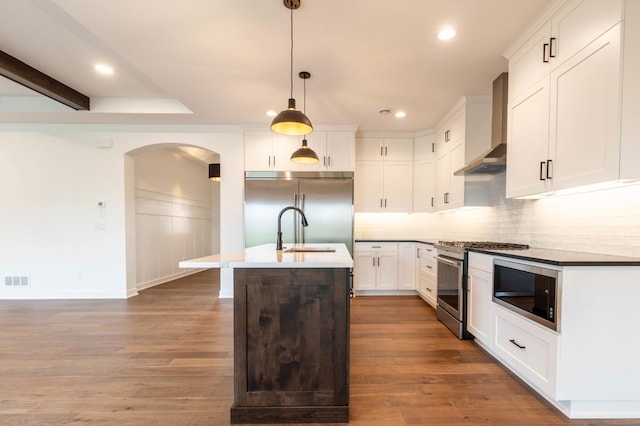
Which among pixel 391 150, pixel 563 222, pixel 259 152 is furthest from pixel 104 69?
pixel 563 222

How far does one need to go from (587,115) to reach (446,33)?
1148 millimetres

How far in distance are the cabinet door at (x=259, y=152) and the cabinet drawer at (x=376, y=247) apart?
1.84 m

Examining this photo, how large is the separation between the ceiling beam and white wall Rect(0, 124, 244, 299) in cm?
72

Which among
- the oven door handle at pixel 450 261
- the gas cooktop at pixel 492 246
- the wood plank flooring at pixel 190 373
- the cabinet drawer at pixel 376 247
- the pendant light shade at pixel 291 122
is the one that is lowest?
the wood plank flooring at pixel 190 373

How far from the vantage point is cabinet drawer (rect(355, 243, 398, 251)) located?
441 centimetres

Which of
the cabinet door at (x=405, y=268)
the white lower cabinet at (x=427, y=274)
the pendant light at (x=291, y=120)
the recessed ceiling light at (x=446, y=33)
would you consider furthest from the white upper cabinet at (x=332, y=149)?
the recessed ceiling light at (x=446, y=33)

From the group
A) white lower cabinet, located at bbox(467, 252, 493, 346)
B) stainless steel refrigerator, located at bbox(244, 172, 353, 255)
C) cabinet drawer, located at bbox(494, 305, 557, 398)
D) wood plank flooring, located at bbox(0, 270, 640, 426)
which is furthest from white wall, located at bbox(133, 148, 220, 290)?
cabinet drawer, located at bbox(494, 305, 557, 398)

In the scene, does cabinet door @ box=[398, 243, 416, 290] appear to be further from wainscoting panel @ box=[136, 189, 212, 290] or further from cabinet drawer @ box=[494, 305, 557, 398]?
wainscoting panel @ box=[136, 189, 212, 290]

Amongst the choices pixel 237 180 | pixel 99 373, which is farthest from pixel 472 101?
pixel 99 373

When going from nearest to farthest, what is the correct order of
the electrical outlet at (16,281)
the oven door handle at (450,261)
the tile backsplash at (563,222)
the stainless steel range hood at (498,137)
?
the tile backsplash at (563,222) < the stainless steel range hood at (498,137) < the oven door handle at (450,261) < the electrical outlet at (16,281)

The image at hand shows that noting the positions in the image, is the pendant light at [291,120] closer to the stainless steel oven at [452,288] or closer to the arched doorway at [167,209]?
the stainless steel oven at [452,288]

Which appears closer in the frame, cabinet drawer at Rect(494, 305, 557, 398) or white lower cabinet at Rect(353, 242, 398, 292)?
cabinet drawer at Rect(494, 305, 557, 398)

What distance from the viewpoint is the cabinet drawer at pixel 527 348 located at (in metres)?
1.73

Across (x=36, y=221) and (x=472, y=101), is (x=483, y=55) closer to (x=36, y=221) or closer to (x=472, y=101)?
(x=472, y=101)
